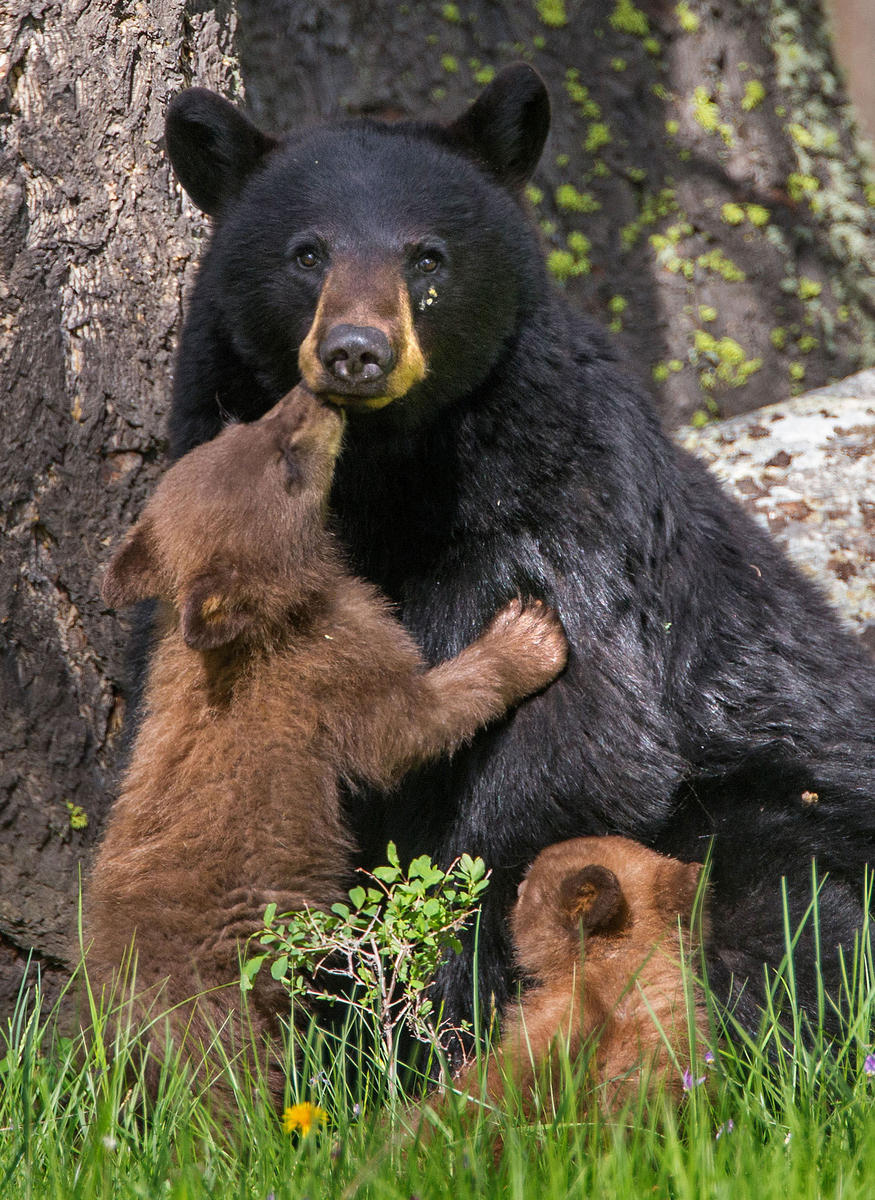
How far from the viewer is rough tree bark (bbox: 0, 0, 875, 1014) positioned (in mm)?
4418

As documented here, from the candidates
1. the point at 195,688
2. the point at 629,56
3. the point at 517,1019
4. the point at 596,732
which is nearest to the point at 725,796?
the point at 596,732

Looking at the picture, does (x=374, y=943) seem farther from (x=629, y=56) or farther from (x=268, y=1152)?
(x=629, y=56)

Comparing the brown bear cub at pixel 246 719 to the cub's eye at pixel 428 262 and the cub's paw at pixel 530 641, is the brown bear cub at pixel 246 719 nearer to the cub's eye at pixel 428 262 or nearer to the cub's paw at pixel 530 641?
the cub's paw at pixel 530 641

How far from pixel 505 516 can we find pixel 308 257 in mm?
960

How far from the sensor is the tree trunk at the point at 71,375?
4.37 metres

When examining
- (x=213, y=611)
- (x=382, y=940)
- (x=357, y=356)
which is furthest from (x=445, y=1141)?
(x=357, y=356)

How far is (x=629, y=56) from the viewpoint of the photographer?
668 centimetres

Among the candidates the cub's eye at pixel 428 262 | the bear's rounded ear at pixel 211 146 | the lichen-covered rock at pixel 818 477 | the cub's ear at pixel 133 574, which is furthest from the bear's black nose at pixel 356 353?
the lichen-covered rock at pixel 818 477

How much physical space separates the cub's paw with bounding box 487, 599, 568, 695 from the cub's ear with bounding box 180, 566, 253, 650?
79cm

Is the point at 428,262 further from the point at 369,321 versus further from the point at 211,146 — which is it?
the point at 211,146

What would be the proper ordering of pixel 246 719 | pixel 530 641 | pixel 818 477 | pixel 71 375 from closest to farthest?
1. pixel 246 719
2. pixel 530 641
3. pixel 71 375
4. pixel 818 477

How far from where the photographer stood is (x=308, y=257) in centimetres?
383

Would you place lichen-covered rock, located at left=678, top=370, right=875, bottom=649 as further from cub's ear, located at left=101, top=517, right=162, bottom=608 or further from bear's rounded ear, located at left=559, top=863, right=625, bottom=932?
cub's ear, located at left=101, top=517, right=162, bottom=608

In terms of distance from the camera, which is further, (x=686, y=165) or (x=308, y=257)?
(x=686, y=165)
